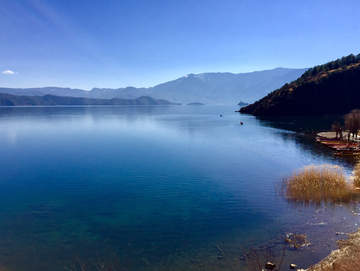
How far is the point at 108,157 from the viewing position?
4534cm

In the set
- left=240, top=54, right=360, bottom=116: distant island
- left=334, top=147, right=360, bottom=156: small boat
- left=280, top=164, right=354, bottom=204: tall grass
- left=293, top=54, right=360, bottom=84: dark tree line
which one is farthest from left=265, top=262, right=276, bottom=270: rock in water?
left=293, top=54, right=360, bottom=84: dark tree line

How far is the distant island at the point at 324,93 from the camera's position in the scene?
151625 millimetres

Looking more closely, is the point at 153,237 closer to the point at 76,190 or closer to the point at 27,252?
the point at 27,252

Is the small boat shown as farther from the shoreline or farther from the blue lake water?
the shoreline

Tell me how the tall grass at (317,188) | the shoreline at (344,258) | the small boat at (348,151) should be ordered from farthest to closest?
the small boat at (348,151) → the tall grass at (317,188) → the shoreline at (344,258)

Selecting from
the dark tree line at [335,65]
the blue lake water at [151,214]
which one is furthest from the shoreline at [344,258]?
the dark tree line at [335,65]

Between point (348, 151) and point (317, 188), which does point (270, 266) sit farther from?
point (348, 151)

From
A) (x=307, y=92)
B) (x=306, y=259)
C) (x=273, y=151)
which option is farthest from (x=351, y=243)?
(x=307, y=92)

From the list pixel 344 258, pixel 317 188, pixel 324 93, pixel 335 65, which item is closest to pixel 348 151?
pixel 317 188

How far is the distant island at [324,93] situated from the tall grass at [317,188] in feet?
489

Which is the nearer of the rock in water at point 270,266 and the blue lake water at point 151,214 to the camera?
the rock in water at point 270,266

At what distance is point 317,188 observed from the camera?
26250 mm

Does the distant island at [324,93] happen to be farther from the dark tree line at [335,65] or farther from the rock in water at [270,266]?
the rock in water at [270,266]

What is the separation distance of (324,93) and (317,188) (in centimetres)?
15722
